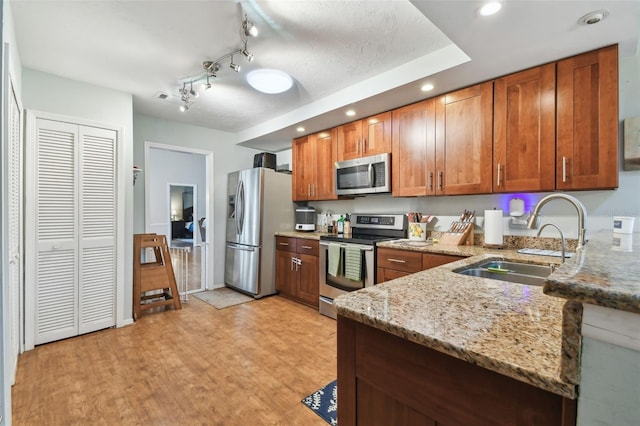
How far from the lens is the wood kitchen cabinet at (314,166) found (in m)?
3.66

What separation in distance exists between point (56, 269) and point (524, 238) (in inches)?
163

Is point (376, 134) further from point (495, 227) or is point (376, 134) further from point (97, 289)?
point (97, 289)

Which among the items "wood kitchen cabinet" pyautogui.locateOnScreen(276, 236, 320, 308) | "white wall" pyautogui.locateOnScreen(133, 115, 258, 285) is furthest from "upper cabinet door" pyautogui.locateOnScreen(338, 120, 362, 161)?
"white wall" pyautogui.locateOnScreen(133, 115, 258, 285)

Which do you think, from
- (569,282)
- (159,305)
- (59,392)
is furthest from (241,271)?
(569,282)

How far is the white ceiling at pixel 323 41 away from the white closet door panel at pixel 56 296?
1700 millimetres

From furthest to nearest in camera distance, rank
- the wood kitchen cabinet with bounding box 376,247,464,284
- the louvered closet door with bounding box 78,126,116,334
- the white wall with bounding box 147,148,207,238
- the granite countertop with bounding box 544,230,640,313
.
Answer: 1. the white wall with bounding box 147,148,207,238
2. the louvered closet door with bounding box 78,126,116,334
3. the wood kitchen cabinet with bounding box 376,247,464,284
4. the granite countertop with bounding box 544,230,640,313

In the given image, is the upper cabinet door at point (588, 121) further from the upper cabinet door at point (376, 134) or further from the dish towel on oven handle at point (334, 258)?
the dish towel on oven handle at point (334, 258)

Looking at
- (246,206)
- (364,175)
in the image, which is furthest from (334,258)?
(246,206)

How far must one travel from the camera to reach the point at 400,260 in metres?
2.61

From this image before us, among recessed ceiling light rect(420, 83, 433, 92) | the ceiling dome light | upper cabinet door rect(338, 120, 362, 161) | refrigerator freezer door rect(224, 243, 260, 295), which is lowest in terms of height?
refrigerator freezer door rect(224, 243, 260, 295)

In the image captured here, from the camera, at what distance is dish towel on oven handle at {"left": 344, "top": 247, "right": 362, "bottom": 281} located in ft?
9.56

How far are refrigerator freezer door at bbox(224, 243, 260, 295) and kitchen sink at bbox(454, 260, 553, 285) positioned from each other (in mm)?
2803

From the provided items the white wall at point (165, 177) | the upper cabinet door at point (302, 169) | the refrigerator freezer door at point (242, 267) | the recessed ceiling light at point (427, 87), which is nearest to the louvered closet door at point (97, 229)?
the refrigerator freezer door at point (242, 267)

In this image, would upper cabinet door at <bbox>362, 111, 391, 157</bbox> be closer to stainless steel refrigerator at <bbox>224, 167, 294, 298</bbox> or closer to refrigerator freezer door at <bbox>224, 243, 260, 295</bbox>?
stainless steel refrigerator at <bbox>224, 167, 294, 298</bbox>
